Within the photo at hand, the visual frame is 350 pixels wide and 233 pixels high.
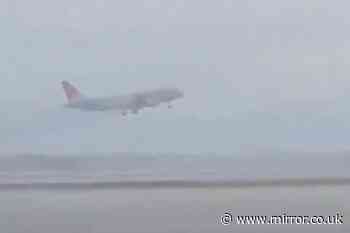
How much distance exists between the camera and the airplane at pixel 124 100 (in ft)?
30.5

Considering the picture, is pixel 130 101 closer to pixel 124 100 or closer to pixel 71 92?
pixel 124 100

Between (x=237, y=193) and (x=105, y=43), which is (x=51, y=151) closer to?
(x=105, y=43)

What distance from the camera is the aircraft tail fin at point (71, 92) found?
30.4ft

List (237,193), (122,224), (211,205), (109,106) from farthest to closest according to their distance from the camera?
(109,106) < (237,193) < (211,205) < (122,224)

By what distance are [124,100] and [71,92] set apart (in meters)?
0.49

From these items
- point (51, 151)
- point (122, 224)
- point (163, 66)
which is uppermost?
point (163, 66)

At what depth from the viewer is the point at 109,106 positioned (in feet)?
31.0

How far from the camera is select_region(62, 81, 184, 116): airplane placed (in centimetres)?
928

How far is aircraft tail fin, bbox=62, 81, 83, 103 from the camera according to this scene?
30.4ft

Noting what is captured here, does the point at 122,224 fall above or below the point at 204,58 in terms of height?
below

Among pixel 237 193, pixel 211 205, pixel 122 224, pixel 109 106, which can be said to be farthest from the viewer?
pixel 109 106

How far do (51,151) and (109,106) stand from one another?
0.67m

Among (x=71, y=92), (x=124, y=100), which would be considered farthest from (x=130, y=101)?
(x=71, y=92)

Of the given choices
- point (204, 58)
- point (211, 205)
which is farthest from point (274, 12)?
point (211, 205)
